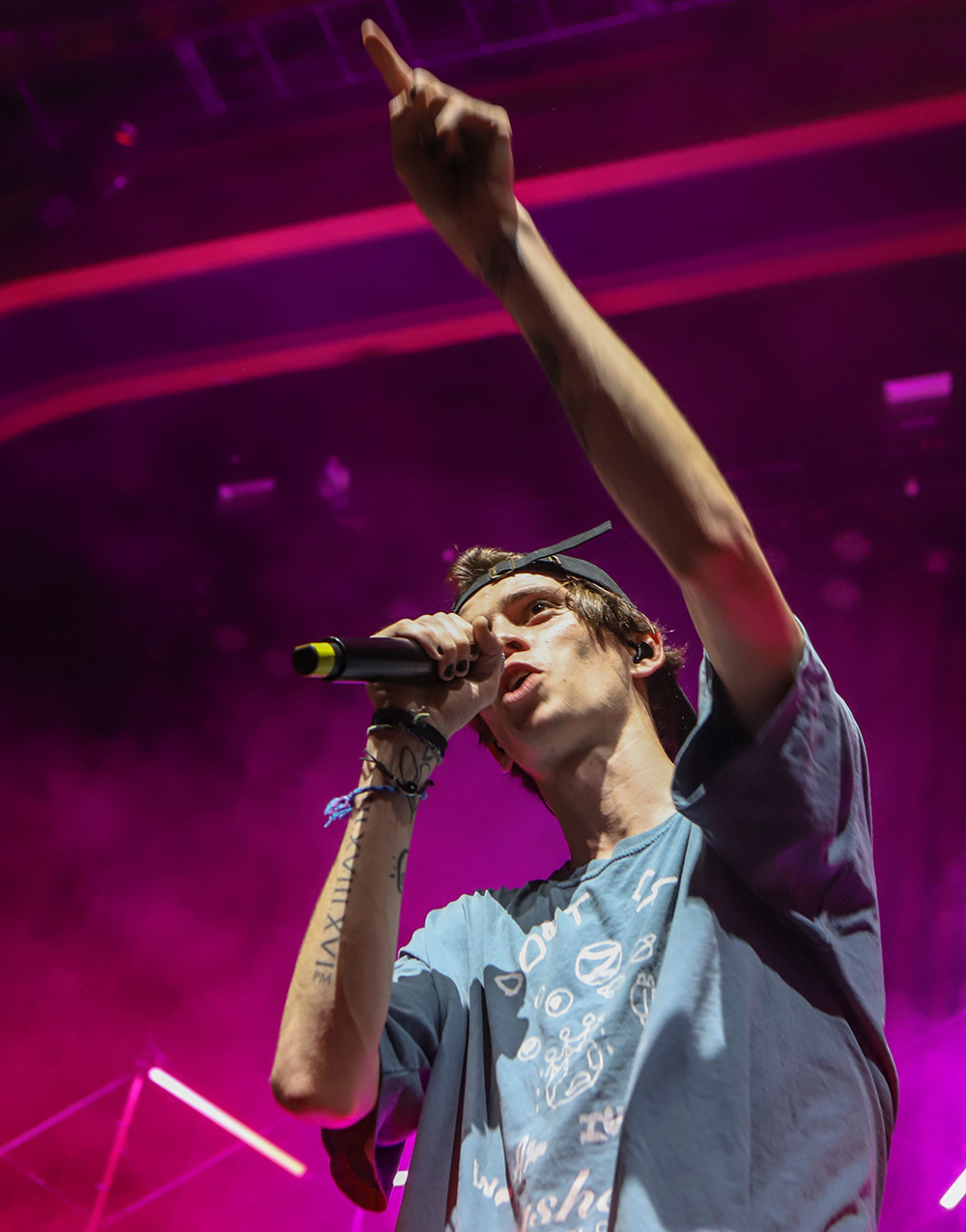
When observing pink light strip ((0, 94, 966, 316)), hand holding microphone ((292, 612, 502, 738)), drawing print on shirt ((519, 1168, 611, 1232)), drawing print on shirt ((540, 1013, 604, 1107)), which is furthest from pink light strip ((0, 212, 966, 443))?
drawing print on shirt ((519, 1168, 611, 1232))

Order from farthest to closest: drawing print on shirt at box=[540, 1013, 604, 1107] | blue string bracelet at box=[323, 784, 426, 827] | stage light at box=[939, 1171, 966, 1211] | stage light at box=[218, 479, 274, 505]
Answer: stage light at box=[218, 479, 274, 505] → stage light at box=[939, 1171, 966, 1211] → blue string bracelet at box=[323, 784, 426, 827] → drawing print on shirt at box=[540, 1013, 604, 1107]

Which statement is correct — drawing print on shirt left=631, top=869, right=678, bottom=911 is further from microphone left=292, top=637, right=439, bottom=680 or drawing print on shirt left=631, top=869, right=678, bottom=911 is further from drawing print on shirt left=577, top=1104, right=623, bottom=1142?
microphone left=292, top=637, right=439, bottom=680

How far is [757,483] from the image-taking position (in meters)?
2.59

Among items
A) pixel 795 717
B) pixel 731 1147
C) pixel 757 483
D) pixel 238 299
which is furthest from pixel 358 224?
pixel 731 1147

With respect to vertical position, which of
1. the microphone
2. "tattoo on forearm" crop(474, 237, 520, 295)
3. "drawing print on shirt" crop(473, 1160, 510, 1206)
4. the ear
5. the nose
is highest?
"tattoo on forearm" crop(474, 237, 520, 295)

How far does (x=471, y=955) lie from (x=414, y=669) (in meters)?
0.39

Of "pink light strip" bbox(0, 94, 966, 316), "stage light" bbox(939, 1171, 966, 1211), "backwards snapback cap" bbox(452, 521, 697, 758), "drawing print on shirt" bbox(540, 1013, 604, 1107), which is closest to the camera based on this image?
"drawing print on shirt" bbox(540, 1013, 604, 1107)

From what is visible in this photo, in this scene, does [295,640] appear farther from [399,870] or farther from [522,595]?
[399,870]

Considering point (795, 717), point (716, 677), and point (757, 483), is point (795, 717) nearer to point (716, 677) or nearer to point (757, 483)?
point (716, 677)

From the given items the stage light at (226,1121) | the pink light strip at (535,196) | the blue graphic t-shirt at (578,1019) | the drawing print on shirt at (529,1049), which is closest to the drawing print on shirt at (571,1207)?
the blue graphic t-shirt at (578,1019)

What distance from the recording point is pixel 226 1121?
2.41 m

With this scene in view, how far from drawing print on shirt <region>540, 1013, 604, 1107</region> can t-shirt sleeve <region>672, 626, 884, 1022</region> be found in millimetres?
210

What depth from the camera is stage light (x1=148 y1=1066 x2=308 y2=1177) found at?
7.69ft

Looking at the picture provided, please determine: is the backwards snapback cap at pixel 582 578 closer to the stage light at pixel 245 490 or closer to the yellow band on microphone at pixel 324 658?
the yellow band on microphone at pixel 324 658
